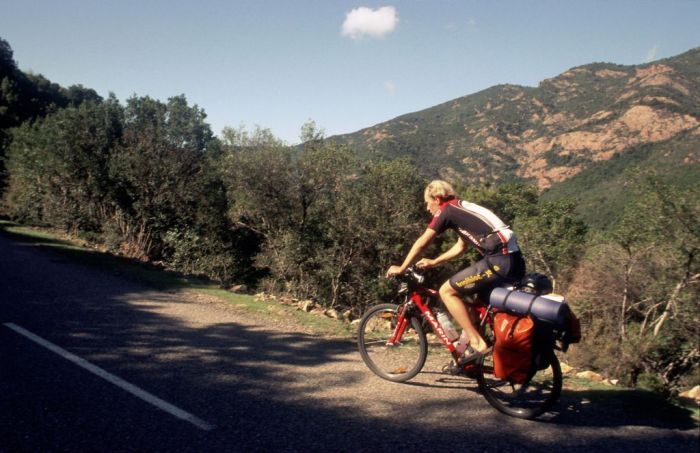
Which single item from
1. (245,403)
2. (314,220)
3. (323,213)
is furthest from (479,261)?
(314,220)

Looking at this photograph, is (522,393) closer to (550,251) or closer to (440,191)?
(440,191)

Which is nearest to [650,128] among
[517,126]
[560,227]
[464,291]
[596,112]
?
[596,112]

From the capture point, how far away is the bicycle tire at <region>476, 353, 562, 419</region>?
3.97 meters

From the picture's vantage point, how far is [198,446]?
3.27 meters

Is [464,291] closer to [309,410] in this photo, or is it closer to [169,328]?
[309,410]

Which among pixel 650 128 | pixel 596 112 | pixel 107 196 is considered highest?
pixel 596 112

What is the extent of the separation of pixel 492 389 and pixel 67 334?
4962 mm

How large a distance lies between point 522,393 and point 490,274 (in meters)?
1.11

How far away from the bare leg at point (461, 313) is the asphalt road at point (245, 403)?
0.53 meters

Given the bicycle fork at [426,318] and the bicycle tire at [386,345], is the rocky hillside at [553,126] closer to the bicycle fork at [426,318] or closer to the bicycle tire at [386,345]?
the bicycle tire at [386,345]

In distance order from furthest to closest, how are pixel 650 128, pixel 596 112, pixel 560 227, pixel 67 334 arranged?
pixel 596 112
pixel 650 128
pixel 560 227
pixel 67 334

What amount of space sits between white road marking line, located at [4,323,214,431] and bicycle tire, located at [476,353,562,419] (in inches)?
93.8

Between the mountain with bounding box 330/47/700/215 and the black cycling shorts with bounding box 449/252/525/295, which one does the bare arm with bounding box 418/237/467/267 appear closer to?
the black cycling shorts with bounding box 449/252/525/295

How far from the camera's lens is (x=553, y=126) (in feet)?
324
